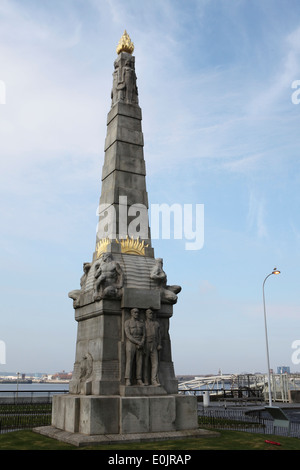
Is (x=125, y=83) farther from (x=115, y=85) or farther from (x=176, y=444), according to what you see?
(x=176, y=444)

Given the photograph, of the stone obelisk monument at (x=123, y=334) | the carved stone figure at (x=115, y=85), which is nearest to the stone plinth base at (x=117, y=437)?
the stone obelisk monument at (x=123, y=334)

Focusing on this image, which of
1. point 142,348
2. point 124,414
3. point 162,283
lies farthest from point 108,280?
point 124,414

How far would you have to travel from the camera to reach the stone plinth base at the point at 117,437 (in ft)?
36.6

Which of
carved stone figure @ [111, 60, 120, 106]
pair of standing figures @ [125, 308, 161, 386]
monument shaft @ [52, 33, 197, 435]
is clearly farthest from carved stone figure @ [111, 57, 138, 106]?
pair of standing figures @ [125, 308, 161, 386]

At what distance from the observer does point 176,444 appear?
1132cm

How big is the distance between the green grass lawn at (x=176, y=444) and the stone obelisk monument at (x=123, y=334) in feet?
1.59

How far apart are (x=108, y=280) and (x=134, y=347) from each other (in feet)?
7.09

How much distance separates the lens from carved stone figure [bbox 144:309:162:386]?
13234 millimetres

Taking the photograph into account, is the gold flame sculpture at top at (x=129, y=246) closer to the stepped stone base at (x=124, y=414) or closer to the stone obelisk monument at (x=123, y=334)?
the stone obelisk monument at (x=123, y=334)

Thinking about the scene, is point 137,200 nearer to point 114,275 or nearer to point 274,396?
point 114,275

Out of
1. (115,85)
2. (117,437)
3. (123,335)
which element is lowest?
(117,437)
